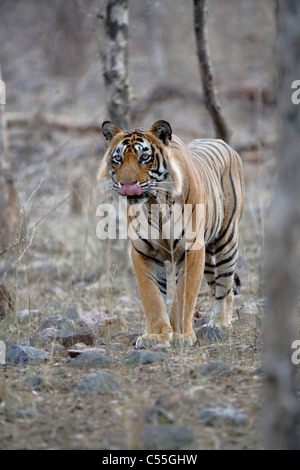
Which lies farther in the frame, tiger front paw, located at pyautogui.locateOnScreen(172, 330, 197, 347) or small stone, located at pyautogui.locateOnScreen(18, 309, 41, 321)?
small stone, located at pyautogui.locateOnScreen(18, 309, 41, 321)

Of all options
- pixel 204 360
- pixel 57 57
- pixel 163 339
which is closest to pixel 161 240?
pixel 163 339

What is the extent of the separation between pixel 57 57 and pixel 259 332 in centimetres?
1353

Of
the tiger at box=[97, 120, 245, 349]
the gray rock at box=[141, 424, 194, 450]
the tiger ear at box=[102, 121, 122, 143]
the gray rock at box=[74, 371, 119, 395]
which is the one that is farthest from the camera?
the tiger ear at box=[102, 121, 122, 143]

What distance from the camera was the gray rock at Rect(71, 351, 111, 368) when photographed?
3832mm

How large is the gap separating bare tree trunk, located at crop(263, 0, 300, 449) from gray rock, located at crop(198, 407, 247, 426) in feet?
2.00

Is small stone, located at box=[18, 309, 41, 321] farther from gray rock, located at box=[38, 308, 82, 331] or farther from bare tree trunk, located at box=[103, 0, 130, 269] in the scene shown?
bare tree trunk, located at box=[103, 0, 130, 269]

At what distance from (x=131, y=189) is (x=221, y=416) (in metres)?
1.83

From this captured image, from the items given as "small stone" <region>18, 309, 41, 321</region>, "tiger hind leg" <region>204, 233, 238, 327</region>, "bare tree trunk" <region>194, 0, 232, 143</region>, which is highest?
"bare tree trunk" <region>194, 0, 232, 143</region>

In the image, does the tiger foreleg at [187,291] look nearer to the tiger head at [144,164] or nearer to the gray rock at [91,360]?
the tiger head at [144,164]

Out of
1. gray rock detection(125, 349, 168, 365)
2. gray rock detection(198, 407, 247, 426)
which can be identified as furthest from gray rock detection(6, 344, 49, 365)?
gray rock detection(198, 407, 247, 426)

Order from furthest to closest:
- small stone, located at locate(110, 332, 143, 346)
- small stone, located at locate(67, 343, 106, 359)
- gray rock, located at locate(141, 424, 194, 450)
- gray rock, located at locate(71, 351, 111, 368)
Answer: small stone, located at locate(110, 332, 143, 346) → small stone, located at locate(67, 343, 106, 359) → gray rock, located at locate(71, 351, 111, 368) → gray rock, located at locate(141, 424, 194, 450)

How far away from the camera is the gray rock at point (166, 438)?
9.23 feet

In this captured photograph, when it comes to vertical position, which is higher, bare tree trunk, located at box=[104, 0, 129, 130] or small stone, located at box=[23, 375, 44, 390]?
bare tree trunk, located at box=[104, 0, 129, 130]

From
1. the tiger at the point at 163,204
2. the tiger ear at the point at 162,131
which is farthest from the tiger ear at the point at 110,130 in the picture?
the tiger ear at the point at 162,131
